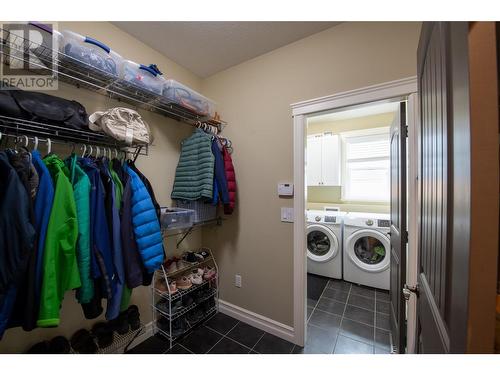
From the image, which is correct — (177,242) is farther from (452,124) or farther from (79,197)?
(452,124)

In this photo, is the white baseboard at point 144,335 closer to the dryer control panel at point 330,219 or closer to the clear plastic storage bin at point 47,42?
the clear plastic storage bin at point 47,42

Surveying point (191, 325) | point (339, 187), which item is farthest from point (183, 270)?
point (339, 187)

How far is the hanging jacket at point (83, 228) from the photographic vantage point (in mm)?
1031

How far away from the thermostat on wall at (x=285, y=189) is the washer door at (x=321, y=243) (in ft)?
4.18

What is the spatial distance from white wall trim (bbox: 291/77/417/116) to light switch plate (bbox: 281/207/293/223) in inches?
31.8

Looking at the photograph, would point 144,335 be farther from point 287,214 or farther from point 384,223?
point 384,223

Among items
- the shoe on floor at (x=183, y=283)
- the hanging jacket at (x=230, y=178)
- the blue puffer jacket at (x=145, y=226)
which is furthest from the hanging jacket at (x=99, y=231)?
the hanging jacket at (x=230, y=178)

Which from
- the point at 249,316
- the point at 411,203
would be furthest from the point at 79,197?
the point at 411,203

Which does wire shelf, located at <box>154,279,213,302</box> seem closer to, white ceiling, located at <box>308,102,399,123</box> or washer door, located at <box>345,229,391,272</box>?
washer door, located at <box>345,229,391,272</box>

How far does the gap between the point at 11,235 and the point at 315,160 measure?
3.51m

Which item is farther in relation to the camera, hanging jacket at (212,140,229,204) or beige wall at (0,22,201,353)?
hanging jacket at (212,140,229,204)

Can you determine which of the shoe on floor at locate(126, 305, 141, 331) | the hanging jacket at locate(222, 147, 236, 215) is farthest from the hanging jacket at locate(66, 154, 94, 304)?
the hanging jacket at locate(222, 147, 236, 215)

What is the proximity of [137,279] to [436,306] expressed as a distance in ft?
4.54

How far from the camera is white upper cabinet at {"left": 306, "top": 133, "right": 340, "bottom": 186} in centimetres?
334
